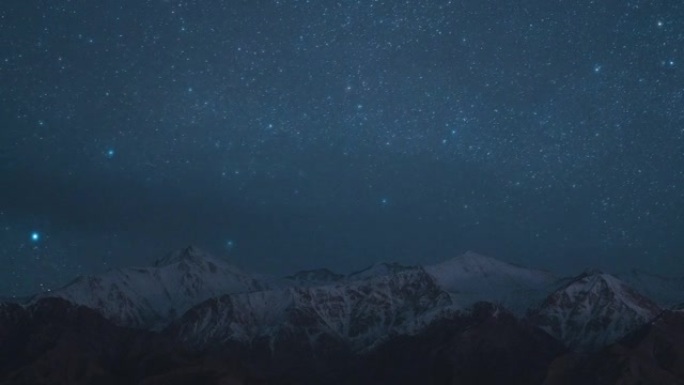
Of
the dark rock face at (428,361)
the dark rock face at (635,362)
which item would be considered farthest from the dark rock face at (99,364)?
the dark rock face at (635,362)

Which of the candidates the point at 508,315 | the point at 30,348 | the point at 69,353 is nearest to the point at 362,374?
the point at 508,315

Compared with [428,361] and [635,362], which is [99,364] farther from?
[635,362]

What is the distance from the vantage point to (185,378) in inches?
5797

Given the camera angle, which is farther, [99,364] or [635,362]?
[99,364]

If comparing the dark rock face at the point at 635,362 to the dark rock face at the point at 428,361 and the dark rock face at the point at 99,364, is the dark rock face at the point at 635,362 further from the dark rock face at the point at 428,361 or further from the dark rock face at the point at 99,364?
the dark rock face at the point at 99,364

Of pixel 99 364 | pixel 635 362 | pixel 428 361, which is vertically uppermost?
pixel 99 364

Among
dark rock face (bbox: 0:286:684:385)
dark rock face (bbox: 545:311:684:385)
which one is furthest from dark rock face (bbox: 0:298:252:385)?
dark rock face (bbox: 545:311:684:385)

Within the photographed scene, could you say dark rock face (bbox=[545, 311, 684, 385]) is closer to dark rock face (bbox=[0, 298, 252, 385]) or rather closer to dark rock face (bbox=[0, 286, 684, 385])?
dark rock face (bbox=[0, 286, 684, 385])

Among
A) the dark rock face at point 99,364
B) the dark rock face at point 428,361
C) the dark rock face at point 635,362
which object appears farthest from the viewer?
the dark rock face at point 99,364

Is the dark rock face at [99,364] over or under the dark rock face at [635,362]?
over

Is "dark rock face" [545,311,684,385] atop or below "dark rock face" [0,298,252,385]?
below

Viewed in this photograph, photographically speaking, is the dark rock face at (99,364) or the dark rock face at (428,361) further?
the dark rock face at (99,364)

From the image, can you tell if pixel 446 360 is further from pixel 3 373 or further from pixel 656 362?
pixel 3 373

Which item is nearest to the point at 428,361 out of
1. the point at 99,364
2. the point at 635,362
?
the point at 635,362
